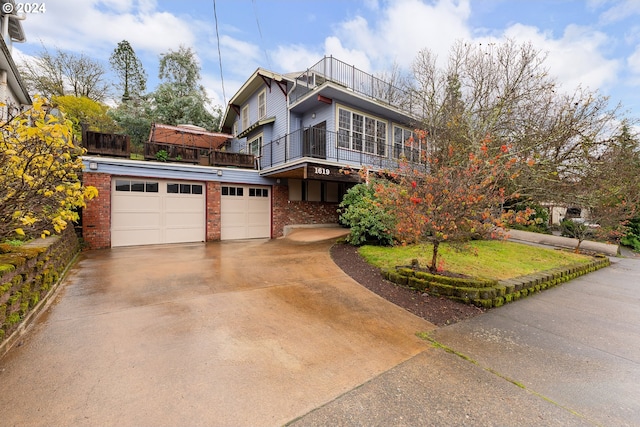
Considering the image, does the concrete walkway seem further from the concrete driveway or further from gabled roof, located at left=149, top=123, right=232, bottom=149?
gabled roof, located at left=149, top=123, right=232, bottom=149

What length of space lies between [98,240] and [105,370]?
26.6 feet

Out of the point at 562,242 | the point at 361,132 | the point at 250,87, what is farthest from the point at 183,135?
the point at 562,242

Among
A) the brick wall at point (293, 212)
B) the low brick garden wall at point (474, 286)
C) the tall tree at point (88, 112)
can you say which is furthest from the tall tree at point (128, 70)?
the low brick garden wall at point (474, 286)

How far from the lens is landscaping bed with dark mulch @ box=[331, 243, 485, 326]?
399cm

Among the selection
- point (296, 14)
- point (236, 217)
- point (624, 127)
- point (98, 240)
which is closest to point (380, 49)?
point (296, 14)

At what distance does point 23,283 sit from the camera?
326cm

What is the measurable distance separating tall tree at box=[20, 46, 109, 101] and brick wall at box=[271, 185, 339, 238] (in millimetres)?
19344

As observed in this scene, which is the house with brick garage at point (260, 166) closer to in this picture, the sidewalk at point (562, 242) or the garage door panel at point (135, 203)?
the garage door panel at point (135, 203)

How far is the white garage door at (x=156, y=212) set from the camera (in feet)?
30.0

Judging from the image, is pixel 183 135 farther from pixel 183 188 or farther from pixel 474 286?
pixel 474 286

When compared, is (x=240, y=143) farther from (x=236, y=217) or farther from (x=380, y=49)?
(x=380, y=49)

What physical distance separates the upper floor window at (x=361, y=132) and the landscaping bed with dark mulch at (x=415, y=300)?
22.5 feet

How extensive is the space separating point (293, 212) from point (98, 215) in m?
6.92

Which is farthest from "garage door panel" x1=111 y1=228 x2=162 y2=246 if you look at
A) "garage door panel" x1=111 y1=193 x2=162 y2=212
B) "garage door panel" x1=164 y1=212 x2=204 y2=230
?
"garage door panel" x1=111 y1=193 x2=162 y2=212
